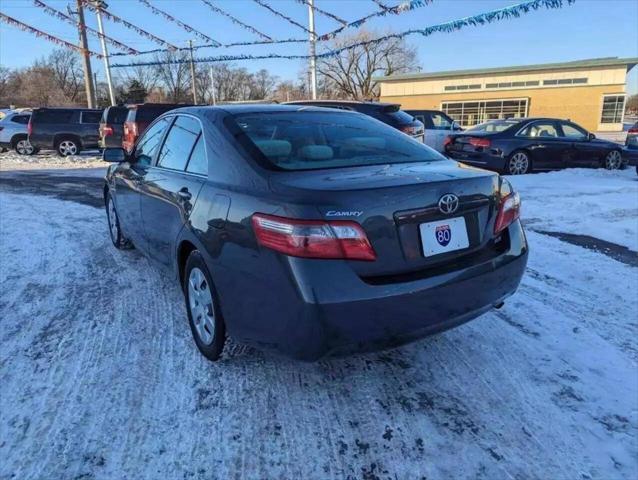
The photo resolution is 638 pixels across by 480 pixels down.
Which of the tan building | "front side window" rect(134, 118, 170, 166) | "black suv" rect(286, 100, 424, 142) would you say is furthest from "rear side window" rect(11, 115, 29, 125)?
the tan building

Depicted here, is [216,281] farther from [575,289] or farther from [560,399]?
[575,289]

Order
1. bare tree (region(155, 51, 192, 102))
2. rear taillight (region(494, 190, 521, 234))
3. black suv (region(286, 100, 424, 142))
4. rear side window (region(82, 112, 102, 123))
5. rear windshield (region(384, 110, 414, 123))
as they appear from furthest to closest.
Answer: bare tree (region(155, 51, 192, 102)) < rear side window (region(82, 112, 102, 123)) < rear windshield (region(384, 110, 414, 123)) < black suv (region(286, 100, 424, 142)) < rear taillight (region(494, 190, 521, 234))

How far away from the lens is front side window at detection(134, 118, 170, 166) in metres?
3.93

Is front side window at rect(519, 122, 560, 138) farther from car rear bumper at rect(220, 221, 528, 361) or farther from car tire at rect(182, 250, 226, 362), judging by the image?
car tire at rect(182, 250, 226, 362)

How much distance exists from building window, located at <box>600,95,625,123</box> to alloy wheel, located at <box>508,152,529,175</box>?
1282 inches

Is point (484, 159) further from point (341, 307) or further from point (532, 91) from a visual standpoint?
point (532, 91)

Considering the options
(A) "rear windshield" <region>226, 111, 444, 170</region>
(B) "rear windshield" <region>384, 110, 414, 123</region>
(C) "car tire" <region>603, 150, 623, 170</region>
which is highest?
(B) "rear windshield" <region>384, 110, 414, 123</region>

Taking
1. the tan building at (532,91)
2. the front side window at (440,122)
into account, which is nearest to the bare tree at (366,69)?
the tan building at (532,91)

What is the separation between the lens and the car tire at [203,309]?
2742 millimetres

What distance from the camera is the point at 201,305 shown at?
2.96 meters

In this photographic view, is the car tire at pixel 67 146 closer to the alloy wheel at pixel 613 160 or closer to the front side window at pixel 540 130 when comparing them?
the front side window at pixel 540 130

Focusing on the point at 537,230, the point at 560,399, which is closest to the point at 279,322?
the point at 560,399

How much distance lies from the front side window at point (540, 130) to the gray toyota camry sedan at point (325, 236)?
9.19m

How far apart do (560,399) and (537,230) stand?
3895 mm
